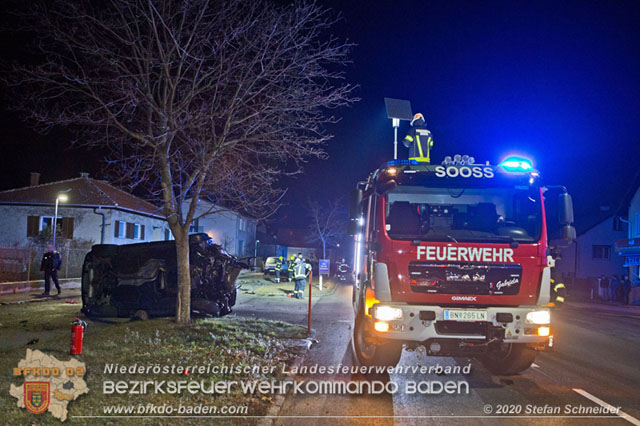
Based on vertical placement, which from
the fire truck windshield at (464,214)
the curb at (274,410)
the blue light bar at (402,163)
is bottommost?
the curb at (274,410)

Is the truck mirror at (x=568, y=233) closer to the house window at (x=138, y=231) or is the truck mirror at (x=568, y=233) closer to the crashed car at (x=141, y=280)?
the crashed car at (x=141, y=280)

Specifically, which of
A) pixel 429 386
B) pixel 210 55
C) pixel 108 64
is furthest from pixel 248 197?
pixel 429 386

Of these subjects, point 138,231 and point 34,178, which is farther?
point 34,178

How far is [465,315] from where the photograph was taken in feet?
19.9

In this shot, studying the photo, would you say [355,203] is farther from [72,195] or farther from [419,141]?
[72,195]

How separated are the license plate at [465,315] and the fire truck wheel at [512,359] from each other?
1.00 m

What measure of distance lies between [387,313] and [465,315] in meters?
1.04

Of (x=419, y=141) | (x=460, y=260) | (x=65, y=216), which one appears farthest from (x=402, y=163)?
(x=65, y=216)

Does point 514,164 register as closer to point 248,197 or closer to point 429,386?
point 429,386

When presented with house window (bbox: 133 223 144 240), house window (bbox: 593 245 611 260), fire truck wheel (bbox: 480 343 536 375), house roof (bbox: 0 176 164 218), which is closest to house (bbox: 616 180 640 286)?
house window (bbox: 593 245 611 260)

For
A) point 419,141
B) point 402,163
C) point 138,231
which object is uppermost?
point 419,141

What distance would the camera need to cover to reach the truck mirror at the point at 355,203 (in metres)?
7.20

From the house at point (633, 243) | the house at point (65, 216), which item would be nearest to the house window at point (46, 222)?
the house at point (65, 216)

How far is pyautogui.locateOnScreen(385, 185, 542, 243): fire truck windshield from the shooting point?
644cm
